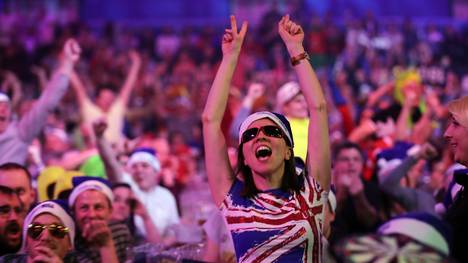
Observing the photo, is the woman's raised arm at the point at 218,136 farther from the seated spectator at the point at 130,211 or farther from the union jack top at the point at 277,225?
the seated spectator at the point at 130,211

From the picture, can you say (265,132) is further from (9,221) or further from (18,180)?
(18,180)

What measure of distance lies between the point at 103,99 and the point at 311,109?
730cm

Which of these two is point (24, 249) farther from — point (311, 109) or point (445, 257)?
point (445, 257)

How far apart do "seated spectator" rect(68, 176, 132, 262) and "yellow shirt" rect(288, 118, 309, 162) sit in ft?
4.39

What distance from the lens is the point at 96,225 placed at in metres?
6.11

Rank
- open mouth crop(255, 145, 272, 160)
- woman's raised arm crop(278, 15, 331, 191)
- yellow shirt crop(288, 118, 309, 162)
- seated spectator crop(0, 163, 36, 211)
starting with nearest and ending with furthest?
open mouth crop(255, 145, 272, 160) → woman's raised arm crop(278, 15, 331, 191) → seated spectator crop(0, 163, 36, 211) → yellow shirt crop(288, 118, 309, 162)

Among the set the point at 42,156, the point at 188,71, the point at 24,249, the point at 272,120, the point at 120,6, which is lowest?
the point at 24,249

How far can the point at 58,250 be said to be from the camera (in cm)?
525

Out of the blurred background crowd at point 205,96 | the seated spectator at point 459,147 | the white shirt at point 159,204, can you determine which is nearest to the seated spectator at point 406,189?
the blurred background crowd at point 205,96

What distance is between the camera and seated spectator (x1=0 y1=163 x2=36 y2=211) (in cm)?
627

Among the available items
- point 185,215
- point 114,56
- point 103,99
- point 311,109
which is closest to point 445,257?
point 311,109

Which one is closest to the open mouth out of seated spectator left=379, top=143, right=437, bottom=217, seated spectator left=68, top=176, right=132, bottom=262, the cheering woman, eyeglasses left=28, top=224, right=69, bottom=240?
the cheering woman

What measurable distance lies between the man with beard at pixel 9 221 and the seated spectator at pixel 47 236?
179mm

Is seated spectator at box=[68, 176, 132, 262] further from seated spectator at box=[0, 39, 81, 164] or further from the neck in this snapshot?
seated spectator at box=[0, 39, 81, 164]
